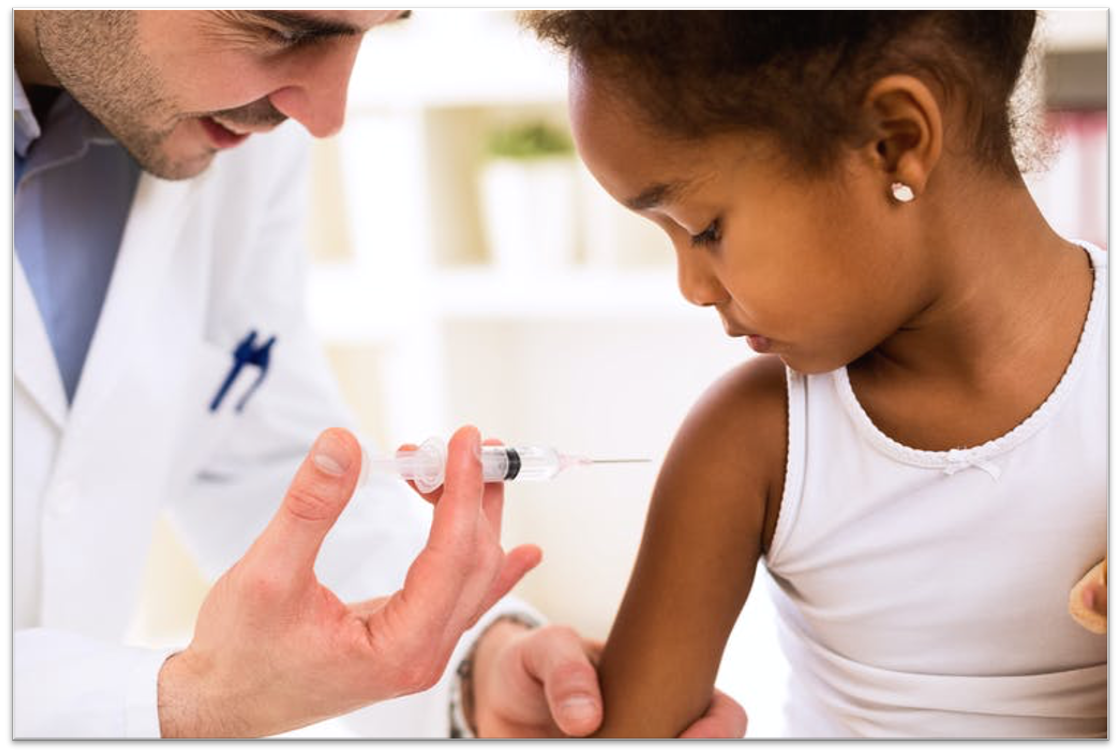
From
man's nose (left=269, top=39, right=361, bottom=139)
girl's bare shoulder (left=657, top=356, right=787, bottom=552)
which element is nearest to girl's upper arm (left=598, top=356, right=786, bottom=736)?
girl's bare shoulder (left=657, top=356, right=787, bottom=552)

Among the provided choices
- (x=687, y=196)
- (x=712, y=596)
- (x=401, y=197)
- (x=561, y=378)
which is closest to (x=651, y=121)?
(x=687, y=196)

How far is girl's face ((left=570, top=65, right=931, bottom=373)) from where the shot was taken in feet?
2.59

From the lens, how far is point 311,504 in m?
0.72

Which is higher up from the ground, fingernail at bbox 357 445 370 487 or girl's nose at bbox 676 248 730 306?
girl's nose at bbox 676 248 730 306

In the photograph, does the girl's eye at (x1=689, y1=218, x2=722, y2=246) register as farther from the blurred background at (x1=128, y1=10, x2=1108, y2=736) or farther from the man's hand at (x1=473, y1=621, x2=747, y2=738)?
the blurred background at (x1=128, y1=10, x2=1108, y2=736)

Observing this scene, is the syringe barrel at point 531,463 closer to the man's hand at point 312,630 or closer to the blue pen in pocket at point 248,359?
the man's hand at point 312,630

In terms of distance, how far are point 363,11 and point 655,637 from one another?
509 millimetres

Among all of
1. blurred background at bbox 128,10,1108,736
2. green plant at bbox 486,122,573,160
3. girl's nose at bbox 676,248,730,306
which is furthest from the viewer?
green plant at bbox 486,122,573,160

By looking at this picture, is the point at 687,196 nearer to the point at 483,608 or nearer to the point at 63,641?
the point at 483,608

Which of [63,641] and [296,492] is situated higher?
[296,492]

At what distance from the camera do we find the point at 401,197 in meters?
2.23

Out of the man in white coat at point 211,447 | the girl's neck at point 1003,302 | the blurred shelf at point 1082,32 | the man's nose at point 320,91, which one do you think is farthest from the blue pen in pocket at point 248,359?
Result: the blurred shelf at point 1082,32

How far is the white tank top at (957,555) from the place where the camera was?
2.78ft

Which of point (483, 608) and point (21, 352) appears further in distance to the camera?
point (21, 352)
